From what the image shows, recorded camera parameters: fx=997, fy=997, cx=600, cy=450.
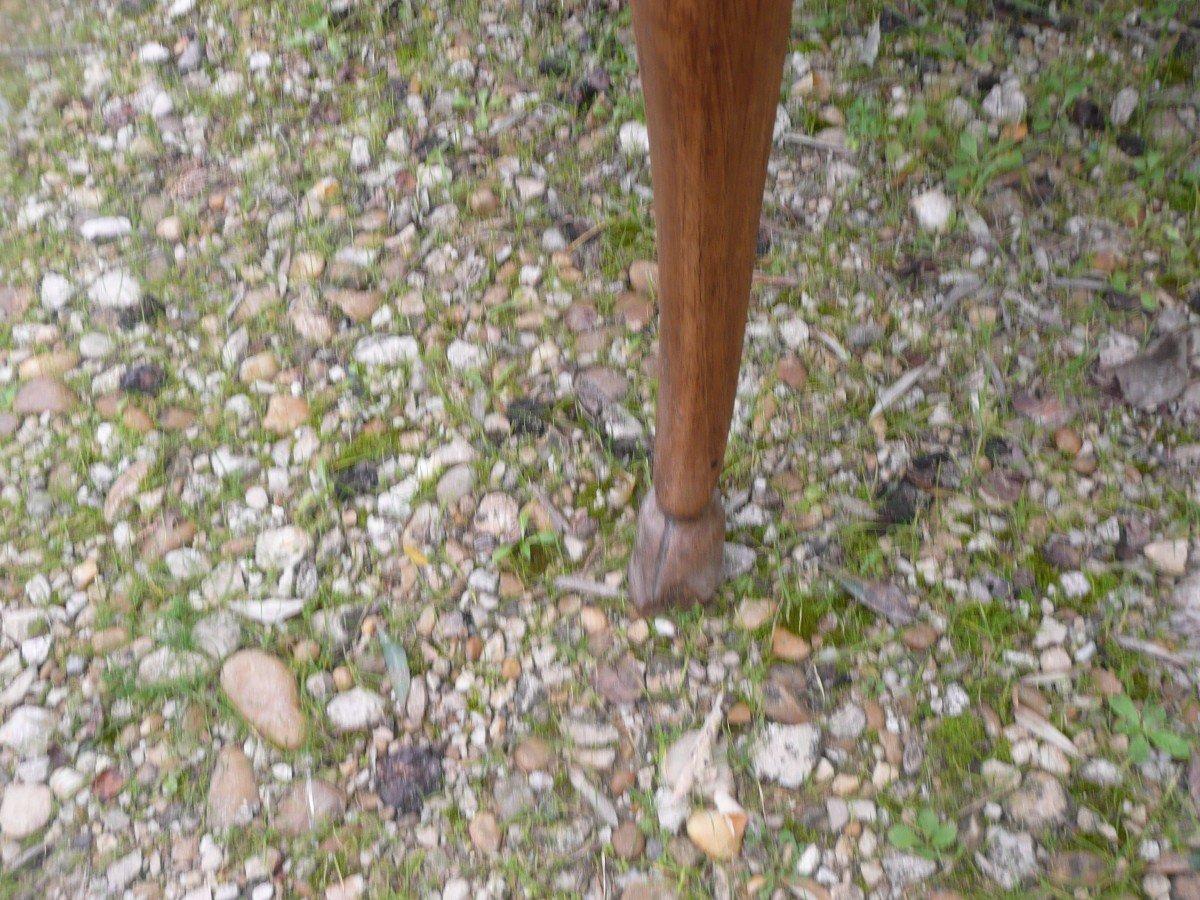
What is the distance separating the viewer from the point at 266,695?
1392 mm

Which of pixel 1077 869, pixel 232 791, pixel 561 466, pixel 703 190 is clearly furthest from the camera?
pixel 561 466

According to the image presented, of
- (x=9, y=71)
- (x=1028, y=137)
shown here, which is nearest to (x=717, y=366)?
(x=1028, y=137)

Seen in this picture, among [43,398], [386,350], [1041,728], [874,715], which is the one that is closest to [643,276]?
[386,350]

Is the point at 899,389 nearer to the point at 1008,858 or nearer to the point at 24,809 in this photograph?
the point at 1008,858

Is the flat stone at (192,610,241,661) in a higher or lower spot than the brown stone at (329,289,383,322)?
lower

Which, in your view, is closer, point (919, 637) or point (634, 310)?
point (919, 637)

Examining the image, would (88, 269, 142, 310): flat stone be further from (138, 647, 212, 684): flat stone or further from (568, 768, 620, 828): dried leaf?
(568, 768, 620, 828): dried leaf

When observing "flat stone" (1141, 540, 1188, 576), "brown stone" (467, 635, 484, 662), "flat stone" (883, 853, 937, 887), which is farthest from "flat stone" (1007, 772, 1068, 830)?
"brown stone" (467, 635, 484, 662)

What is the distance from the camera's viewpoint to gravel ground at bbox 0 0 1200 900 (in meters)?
1.30

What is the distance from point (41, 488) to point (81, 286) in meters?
0.41

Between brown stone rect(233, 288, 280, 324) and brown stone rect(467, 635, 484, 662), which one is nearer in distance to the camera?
brown stone rect(467, 635, 484, 662)

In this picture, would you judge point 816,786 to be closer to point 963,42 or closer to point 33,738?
point 33,738

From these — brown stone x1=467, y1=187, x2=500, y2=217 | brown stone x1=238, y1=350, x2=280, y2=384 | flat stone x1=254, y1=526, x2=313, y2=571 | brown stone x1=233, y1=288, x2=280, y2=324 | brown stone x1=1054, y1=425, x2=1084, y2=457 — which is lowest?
flat stone x1=254, y1=526, x2=313, y2=571

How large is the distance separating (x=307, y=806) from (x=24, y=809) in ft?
1.27
